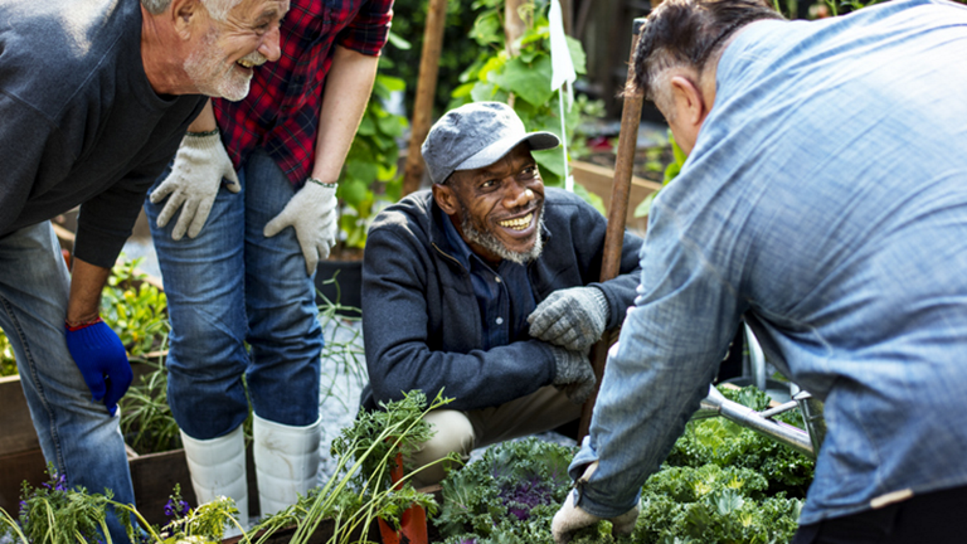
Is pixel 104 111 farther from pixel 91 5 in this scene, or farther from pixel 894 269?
pixel 894 269

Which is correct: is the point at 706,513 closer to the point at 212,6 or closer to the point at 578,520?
the point at 578,520

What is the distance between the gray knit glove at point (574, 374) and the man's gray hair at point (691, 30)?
1020 mm

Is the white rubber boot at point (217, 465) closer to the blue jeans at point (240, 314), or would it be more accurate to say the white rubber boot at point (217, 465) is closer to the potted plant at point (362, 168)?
the blue jeans at point (240, 314)

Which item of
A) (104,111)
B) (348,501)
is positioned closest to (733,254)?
(348,501)

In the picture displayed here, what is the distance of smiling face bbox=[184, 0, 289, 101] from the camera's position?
143 cm

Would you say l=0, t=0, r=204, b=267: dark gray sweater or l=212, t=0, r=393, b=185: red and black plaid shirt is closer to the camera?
l=0, t=0, r=204, b=267: dark gray sweater

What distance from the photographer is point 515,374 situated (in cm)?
204

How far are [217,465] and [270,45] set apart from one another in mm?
1108

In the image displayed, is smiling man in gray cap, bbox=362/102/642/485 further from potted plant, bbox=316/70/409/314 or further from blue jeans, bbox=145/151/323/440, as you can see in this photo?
potted plant, bbox=316/70/409/314

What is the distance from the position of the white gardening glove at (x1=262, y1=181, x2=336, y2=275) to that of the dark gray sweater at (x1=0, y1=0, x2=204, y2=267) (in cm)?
41

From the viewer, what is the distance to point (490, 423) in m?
2.29

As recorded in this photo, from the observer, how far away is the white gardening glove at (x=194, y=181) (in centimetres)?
187

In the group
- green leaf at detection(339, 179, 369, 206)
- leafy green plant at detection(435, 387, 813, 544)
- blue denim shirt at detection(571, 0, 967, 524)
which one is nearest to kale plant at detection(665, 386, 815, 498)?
leafy green plant at detection(435, 387, 813, 544)

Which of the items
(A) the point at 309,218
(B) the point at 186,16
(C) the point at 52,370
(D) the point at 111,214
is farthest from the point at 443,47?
(B) the point at 186,16
